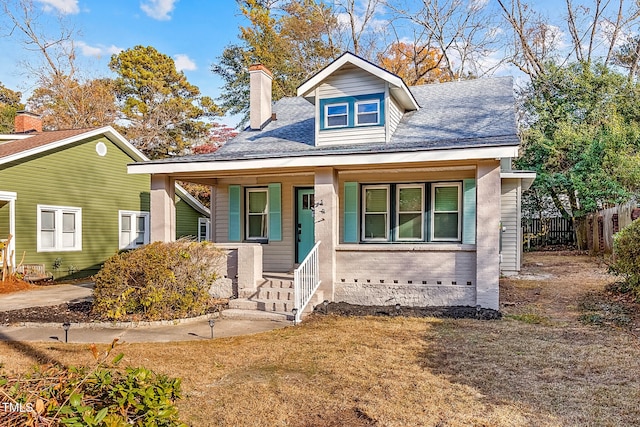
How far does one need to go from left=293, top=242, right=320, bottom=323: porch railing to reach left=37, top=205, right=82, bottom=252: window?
9.68 metres

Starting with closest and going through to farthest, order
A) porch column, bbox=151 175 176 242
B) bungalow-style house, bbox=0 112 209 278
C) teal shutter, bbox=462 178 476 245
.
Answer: teal shutter, bbox=462 178 476 245, porch column, bbox=151 175 176 242, bungalow-style house, bbox=0 112 209 278

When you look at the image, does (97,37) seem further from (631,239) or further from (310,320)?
(631,239)

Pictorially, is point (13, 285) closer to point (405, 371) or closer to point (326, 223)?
point (326, 223)

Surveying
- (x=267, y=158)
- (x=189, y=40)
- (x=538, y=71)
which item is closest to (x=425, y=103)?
(x=267, y=158)

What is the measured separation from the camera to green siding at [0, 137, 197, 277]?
13.4m

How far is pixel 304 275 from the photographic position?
8.34 meters

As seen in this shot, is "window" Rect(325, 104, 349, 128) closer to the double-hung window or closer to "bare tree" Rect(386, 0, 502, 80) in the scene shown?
the double-hung window

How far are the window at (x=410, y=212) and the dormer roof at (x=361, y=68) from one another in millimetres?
2199

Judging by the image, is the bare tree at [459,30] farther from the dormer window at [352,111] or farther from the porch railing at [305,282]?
the porch railing at [305,282]

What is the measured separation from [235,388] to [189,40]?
25698 millimetres

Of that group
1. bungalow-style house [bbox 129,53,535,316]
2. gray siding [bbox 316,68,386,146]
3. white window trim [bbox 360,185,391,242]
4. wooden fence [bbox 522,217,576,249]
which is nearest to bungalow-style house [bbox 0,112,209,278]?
bungalow-style house [bbox 129,53,535,316]

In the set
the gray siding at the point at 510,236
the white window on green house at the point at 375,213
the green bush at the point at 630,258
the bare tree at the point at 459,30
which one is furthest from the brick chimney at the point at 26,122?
the green bush at the point at 630,258

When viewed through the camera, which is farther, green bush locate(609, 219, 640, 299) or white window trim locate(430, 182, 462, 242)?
white window trim locate(430, 182, 462, 242)

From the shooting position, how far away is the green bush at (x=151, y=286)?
784cm
